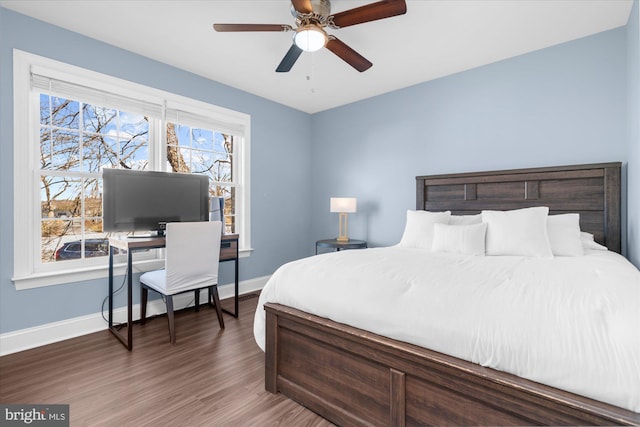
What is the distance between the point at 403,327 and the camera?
4.29ft

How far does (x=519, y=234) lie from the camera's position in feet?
7.68

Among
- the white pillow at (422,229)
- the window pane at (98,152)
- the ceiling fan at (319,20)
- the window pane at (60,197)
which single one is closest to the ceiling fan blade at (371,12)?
the ceiling fan at (319,20)

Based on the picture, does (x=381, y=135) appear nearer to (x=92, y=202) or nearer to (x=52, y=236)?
(x=92, y=202)

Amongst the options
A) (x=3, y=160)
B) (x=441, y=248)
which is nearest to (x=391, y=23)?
(x=441, y=248)

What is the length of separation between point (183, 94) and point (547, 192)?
3849 mm

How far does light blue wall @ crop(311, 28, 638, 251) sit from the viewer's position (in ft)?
8.72

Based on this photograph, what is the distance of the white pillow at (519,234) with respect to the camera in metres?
2.25

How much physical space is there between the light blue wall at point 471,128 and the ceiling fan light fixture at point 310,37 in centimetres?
197

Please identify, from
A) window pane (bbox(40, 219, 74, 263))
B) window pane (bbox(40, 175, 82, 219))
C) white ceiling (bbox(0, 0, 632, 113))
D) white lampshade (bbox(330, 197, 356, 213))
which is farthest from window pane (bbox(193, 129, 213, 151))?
white lampshade (bbox(330, 197, 356, 213))

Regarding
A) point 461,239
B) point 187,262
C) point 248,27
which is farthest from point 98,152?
point 461,239

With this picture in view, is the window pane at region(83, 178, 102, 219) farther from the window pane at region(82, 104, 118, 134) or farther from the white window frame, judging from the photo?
the window pane at region(82, 104, 118, 134)

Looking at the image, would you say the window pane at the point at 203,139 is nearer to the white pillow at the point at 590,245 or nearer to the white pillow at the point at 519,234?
the white pillow at the point at 519,234

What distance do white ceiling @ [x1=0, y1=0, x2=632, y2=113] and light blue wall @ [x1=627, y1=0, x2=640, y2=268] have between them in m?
0.25

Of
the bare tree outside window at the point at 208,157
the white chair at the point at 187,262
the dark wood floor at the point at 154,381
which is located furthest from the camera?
the bare tree outside window at the point at 208,157
